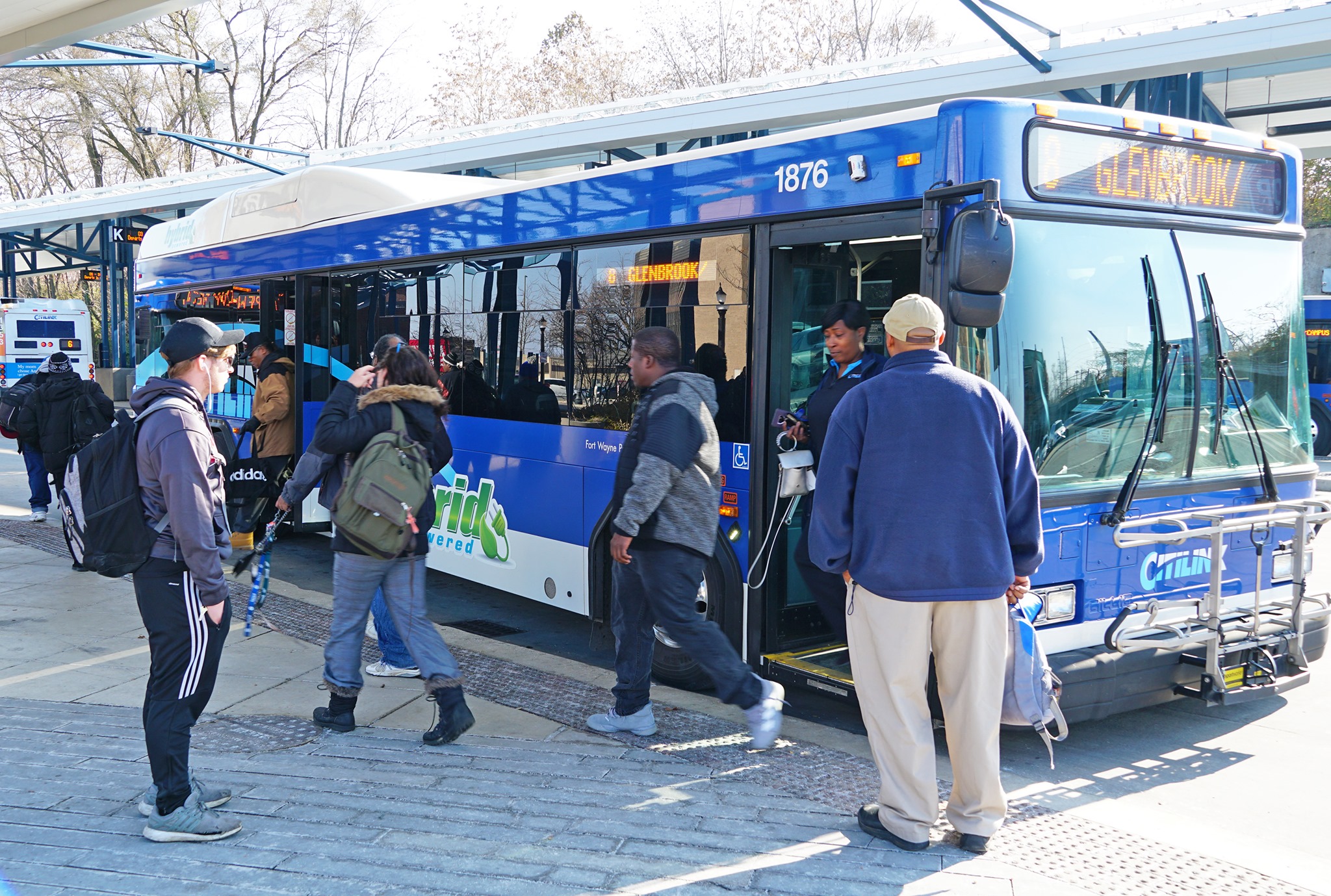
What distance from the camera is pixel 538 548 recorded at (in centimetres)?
710

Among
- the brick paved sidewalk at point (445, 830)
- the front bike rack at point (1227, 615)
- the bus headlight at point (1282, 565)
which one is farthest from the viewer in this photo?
the bus headlight at point (1282, 565)

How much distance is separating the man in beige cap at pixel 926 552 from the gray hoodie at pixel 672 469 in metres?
0.99

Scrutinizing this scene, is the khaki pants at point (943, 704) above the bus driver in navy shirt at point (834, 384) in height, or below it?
below

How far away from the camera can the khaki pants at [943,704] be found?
3.85 metres

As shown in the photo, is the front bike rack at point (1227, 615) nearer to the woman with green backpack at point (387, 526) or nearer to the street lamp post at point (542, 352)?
the woman with green backpack at point (387, 526)

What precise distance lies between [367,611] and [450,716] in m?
0.63

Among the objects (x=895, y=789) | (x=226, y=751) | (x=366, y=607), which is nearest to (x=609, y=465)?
(x=366, y=607)

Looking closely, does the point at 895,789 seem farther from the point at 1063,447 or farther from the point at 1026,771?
the point at 1063,447

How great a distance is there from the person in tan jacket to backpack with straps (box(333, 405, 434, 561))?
197 inches

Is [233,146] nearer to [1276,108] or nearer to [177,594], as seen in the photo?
[1276,108]

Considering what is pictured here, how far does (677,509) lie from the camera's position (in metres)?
4.95

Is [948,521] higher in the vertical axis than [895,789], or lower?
higher

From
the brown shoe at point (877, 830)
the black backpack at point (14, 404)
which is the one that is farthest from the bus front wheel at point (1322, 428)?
the black backpack at point (14, 404)

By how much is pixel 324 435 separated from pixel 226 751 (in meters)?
1.45
